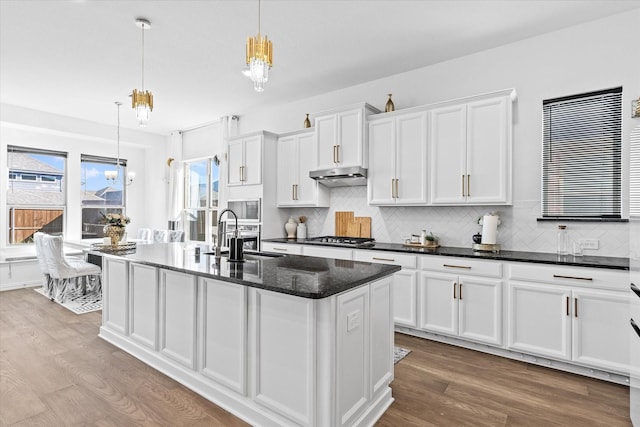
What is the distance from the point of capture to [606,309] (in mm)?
2611

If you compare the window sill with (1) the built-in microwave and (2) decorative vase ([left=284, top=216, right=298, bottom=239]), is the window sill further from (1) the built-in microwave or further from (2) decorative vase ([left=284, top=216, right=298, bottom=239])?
(1) the built-in microwave

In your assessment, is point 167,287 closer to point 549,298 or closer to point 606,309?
point 549,298

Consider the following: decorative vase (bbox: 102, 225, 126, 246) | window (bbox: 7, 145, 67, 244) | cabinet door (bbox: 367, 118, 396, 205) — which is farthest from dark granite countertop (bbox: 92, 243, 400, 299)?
window (bbox: 7, 145, 67, 244)

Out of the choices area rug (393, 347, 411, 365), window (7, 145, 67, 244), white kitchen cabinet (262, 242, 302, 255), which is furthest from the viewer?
window (7, 145, 67, 244)

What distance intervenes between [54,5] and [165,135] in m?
4.95

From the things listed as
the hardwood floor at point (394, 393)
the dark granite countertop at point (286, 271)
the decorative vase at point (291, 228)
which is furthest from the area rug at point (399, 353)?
the decorative vase at point (291, 228)

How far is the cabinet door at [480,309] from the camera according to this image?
3080 mm

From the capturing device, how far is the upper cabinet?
4168 millimetres

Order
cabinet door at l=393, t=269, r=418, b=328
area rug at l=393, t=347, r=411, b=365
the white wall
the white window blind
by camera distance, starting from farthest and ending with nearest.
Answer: the white wall < cabinet door at l=393, t=269, r=418, b=328 < area rug at l=393, t=347, r=411, b=365 < the white window blind

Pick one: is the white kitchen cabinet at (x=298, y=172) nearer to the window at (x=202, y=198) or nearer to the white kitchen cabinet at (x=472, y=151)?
the white kitchen cabinet at (x=472, y=151)

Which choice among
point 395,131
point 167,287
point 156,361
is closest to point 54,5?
point 167,287

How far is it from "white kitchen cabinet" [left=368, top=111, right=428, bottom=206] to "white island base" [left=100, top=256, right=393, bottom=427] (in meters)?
1.78

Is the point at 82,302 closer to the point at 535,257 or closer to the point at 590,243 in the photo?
the point at 535,257

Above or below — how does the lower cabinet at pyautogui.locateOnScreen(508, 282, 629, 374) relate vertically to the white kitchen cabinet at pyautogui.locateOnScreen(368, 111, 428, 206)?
below
